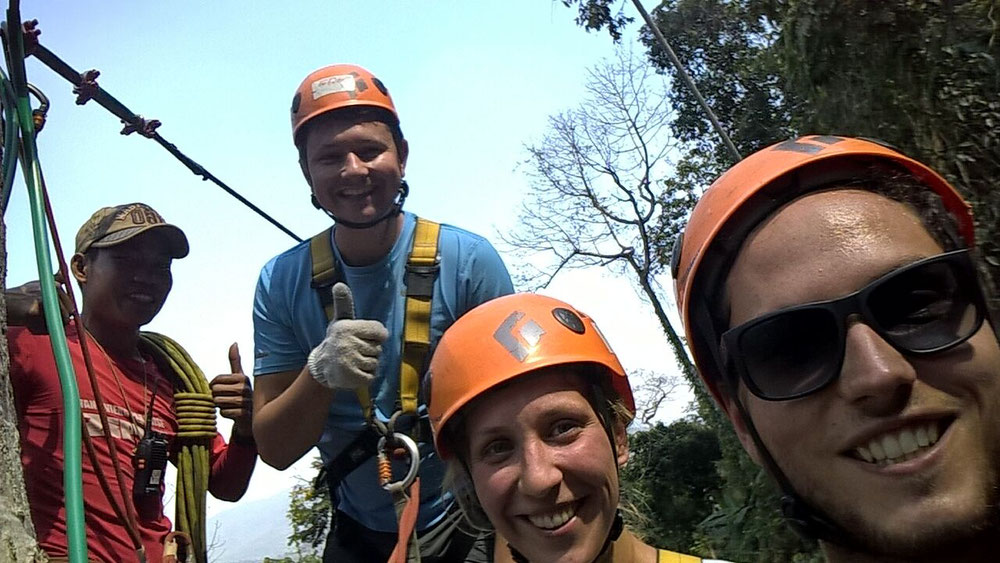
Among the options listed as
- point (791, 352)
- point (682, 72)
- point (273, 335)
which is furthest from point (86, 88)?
point (682, 72)

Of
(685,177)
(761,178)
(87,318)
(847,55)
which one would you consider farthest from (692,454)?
(761,178)

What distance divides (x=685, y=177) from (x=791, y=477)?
19021mm

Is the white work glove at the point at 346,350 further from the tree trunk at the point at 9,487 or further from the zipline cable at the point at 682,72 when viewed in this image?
the zipline cable at the point at 682,72

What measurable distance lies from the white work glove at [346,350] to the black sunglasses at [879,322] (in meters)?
1.46

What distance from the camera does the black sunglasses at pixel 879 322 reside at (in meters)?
1.26

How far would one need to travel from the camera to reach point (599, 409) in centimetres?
236

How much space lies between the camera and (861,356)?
1251mm

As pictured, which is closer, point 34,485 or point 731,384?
point 731,384

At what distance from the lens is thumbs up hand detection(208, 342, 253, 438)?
11.5 ft

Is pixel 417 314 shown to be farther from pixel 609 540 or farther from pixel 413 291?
pixel 609 540

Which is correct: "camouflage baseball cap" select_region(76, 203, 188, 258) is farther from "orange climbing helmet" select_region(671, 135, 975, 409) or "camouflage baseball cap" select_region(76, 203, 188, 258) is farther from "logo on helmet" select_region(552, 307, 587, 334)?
"orange climbing helmet" select_region(671, 135, 975, 409)

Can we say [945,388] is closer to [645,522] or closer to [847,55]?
[645,522]

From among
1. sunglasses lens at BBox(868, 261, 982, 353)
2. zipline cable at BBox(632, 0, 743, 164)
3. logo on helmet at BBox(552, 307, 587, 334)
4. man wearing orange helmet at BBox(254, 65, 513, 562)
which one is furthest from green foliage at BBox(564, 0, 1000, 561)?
sunglasses lens at BBox(868, 261, 982, 353)

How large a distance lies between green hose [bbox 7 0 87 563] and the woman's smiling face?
35.9 inches
